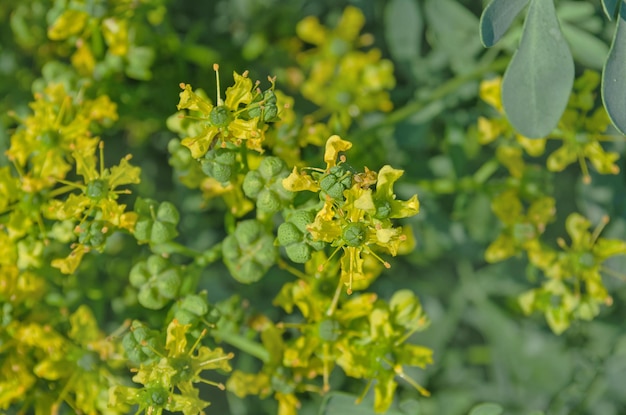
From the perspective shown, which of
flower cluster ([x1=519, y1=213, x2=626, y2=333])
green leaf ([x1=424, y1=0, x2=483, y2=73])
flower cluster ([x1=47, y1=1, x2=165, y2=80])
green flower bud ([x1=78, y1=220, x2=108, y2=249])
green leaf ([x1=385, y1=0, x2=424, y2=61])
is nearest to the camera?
green flower bud ([x1=78, y1=220, x2=108, y2=249])

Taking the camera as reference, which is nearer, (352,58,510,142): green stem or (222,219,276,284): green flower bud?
(222,219,276,284): green flower bud

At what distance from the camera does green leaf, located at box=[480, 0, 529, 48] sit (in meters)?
1.91

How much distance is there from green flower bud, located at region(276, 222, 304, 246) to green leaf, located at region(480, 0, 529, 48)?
598 millimetres

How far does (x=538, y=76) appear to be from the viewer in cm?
203

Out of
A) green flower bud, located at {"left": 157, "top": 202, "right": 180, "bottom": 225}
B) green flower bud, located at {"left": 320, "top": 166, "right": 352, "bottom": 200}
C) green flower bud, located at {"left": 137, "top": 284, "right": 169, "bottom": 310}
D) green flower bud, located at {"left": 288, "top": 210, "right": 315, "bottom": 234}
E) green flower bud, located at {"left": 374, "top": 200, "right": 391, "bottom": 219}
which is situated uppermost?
green flower bud, located at {"left": 320, "top": 166, "right": 352, "bottom": 200}

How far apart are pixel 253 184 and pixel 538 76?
0.74 metres

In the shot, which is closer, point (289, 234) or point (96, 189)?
point (289, 234)

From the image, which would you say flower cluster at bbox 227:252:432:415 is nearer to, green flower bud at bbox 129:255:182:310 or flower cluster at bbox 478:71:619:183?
green flower bud at bbox 129:255:182:310

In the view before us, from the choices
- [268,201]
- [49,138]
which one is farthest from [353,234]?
[49,138]

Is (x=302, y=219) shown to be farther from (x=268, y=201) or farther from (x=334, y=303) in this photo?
(x=334, y=303)

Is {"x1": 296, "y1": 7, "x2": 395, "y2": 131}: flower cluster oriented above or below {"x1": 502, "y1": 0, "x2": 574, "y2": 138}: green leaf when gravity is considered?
below

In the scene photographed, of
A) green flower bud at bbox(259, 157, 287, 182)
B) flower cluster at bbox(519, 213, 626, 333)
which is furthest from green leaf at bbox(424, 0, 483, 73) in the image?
green flower bud at bbox(259, 157, 287, 182)

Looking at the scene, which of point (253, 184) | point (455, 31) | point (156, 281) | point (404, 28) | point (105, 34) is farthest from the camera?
point (404, 28)

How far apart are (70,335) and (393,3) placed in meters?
1.49
